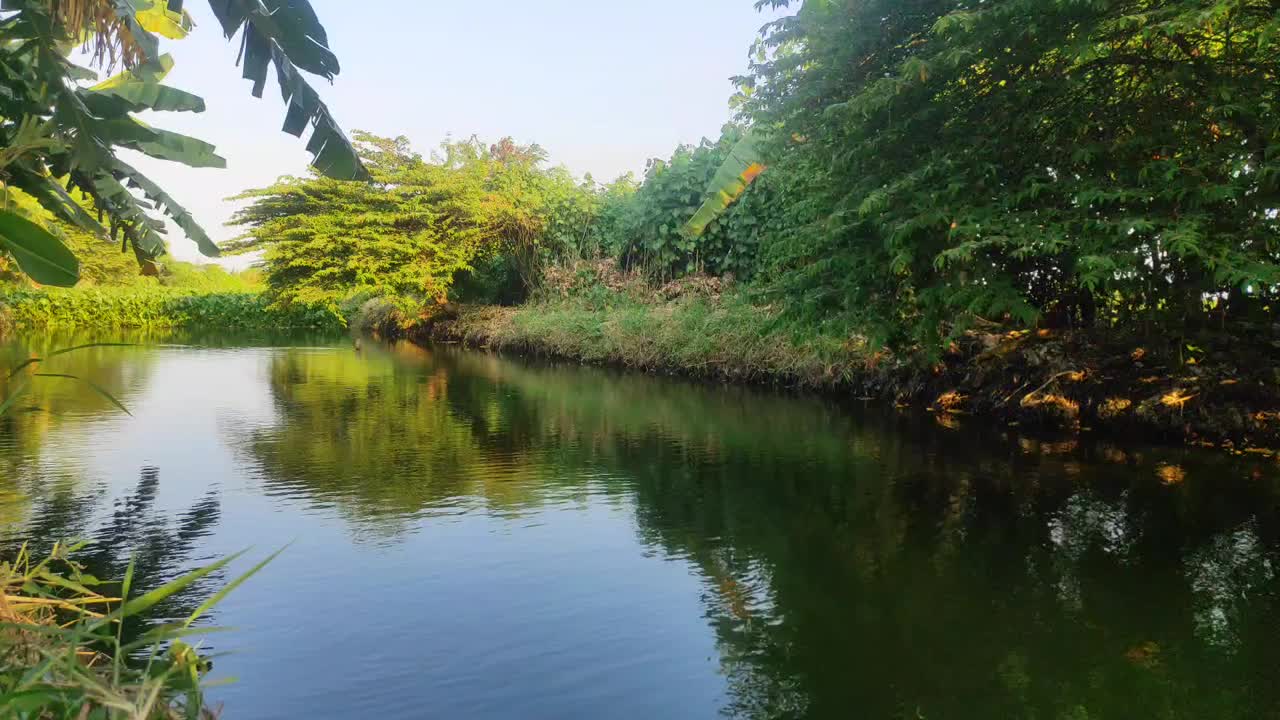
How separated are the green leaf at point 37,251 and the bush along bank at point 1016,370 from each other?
783cm

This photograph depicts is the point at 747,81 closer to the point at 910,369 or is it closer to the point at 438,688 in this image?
the point at 910,369

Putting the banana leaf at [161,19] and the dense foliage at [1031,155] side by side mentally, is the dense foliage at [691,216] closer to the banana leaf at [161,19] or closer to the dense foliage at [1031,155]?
the dense foliage at [1031,155]

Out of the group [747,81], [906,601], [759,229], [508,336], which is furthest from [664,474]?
[508,336]

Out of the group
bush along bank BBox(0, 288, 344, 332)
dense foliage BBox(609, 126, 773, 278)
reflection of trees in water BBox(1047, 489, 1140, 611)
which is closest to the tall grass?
reflection of trees in water BBox(1047, 489, 1140, 611)

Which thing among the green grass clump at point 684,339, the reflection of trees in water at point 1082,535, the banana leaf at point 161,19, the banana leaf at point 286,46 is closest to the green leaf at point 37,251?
the banana leaf at point 286,46

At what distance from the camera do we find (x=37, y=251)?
2.66 m

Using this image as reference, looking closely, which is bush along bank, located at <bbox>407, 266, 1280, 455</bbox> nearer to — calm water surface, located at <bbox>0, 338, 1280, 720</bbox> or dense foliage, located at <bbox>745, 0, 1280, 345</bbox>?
dense foliage, located at <bbox>745, 0, 1280, 345</bbox>

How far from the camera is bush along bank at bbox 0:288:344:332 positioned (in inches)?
1241

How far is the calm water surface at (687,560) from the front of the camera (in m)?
3.16

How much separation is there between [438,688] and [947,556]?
2.88m

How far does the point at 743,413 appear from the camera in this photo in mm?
10852

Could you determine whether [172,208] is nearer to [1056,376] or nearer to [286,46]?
[286,46]

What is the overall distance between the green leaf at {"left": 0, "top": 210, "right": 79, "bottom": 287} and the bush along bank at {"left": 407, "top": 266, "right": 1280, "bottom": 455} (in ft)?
25.7

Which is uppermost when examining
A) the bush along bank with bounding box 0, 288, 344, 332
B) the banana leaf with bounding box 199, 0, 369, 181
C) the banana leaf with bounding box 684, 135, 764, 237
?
the banana leaf with bounding box 684, 135, 764, 237
